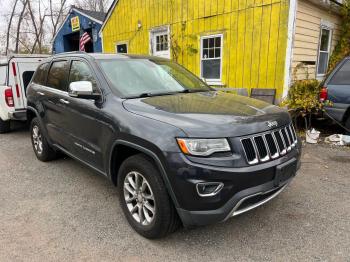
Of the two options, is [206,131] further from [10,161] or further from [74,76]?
[10,161]

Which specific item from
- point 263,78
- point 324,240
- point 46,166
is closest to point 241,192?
point 324,240

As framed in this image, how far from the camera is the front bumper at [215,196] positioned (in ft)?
7.64

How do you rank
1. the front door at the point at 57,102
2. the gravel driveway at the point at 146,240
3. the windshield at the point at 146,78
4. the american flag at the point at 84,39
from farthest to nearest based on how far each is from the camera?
the american flag at the point at 84,39, the front door at the point at 57,102, the windshield at the point at 146,78, the gravel driveway at the point at 146,240

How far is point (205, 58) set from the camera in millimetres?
9062

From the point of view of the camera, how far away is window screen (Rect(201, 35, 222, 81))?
8727mm

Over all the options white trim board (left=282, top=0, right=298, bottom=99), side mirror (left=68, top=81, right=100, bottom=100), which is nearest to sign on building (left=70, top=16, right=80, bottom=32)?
white trim board (left=282, top=0, right=298, bottom=99)

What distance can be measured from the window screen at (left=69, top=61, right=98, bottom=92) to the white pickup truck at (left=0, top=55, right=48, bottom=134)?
3537 millimetres

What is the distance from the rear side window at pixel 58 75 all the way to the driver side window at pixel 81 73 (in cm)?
21

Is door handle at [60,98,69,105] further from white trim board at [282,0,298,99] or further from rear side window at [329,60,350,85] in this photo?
white trim board at [282,0,298,99]

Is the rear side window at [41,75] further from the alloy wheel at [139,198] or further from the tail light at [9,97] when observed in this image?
the alloy wheel at [139,198]

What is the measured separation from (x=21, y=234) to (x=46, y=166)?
83.6 inches

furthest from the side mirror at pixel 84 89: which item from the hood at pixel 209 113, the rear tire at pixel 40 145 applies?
the rear tire at pixel 40 145

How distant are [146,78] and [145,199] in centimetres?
154

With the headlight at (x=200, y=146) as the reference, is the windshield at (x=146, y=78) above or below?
above
